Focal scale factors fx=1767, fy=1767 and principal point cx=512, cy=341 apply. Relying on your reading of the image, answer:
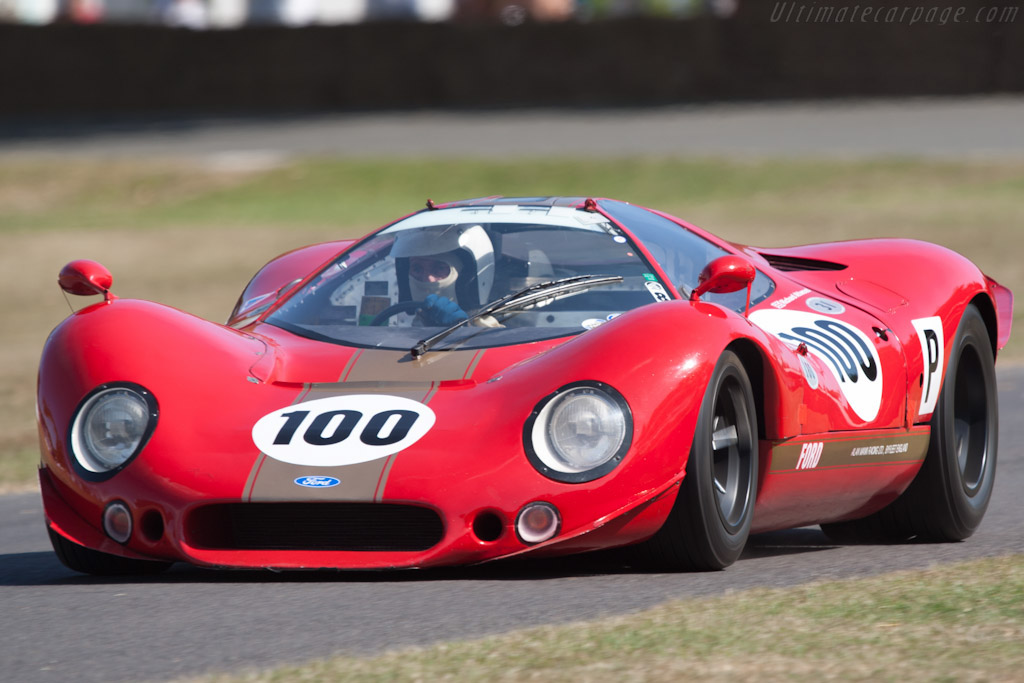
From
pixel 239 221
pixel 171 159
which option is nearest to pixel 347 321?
pixel 239 221

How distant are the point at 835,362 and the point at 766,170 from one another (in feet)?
58.0

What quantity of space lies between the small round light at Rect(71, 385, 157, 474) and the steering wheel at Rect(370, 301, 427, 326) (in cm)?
92

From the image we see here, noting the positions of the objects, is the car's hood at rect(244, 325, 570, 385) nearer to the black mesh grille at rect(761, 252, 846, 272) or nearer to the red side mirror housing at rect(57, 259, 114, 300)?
the red side mirror housing at rect(57, 259, 114, 300)

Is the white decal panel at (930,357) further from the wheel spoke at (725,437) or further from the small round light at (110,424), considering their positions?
the small round light at (110,424)

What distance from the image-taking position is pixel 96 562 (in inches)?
195

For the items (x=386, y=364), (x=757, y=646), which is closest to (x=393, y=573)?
(x=386, y=364)

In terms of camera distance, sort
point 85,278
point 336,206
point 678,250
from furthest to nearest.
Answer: point 336,206 < point 678,250 < point 85,278

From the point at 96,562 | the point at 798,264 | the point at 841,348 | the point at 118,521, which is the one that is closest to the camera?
the point at 118,521

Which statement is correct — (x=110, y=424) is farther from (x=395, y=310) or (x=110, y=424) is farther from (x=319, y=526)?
(x=395, y=310)

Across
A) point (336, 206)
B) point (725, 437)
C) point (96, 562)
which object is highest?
point (336, 206)

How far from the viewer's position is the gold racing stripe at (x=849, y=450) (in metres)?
5.04

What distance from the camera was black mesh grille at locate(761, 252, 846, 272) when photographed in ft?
20.7

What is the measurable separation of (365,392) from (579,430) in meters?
0.62

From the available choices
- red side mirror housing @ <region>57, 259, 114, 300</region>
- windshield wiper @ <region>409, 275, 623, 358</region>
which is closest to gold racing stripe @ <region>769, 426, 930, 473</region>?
windshield wiper @ <region>409, 275, 623, 358</region>
